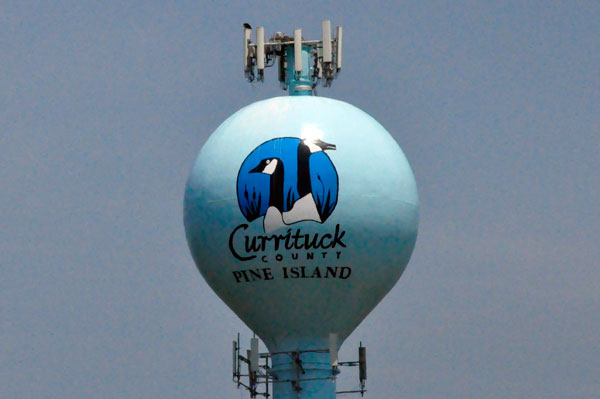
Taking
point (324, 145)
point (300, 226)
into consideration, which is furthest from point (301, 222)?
point (324, 145)

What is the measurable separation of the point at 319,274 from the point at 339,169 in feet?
8.29

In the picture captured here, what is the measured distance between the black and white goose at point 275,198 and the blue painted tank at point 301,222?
2 cm

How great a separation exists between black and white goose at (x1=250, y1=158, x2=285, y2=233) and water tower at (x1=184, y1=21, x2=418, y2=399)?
0.02 meters

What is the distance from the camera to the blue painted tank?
41750mm

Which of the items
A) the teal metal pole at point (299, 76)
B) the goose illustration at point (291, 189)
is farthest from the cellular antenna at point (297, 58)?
the goose illustration at point (291, 189)

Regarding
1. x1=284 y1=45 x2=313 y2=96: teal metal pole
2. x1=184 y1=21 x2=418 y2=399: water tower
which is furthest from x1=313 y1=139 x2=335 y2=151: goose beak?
x1=284 y1=45 x2=313 y2=96: teal metal pole

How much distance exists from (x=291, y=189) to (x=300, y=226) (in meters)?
0.89

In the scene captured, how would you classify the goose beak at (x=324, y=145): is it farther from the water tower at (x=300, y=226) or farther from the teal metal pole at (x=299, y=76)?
the teal metal pole at (x=299, y=76)

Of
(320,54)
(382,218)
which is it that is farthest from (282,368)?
(320,54)

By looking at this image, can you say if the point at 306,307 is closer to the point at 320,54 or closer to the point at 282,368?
the point at 282,368

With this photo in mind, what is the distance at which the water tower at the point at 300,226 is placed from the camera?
41.8 metres

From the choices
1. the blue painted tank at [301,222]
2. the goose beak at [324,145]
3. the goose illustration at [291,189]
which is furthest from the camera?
the goose beak at [324,145]

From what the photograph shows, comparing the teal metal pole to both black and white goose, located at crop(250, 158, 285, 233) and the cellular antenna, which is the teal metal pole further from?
black and white goose, located at crop(250, 158, 285, 233)

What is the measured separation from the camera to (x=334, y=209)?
137 ft
